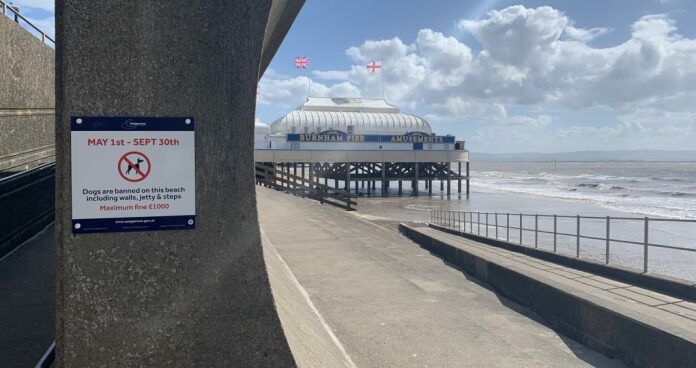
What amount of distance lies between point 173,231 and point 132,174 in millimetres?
373

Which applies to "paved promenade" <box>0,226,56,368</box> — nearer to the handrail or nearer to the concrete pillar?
the concrete pillar

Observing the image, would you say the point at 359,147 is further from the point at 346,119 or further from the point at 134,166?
the point at 134,166

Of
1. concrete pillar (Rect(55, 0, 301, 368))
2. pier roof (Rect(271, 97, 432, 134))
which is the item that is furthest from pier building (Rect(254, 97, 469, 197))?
concrete pillar (Rect(55, 0, 301, 368))

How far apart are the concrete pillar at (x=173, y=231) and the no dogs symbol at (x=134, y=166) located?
0.23 metres

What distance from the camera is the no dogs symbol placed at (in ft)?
8.26

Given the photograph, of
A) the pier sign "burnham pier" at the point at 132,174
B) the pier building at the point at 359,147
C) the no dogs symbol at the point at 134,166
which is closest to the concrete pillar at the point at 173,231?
the pier sign "burnham pier" at the point at 132,174

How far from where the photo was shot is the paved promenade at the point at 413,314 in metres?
4.84

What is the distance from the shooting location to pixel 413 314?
619 centimetres

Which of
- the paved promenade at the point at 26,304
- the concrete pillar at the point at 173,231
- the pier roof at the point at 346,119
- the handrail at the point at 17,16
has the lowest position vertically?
the paved promenade at the point at 26,304

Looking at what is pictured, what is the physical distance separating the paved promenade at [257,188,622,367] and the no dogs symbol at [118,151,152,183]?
1.93 m

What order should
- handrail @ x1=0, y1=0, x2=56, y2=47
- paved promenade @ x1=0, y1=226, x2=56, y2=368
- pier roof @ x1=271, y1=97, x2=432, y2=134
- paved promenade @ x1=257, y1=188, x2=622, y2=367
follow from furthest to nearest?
pier roof @ x1=271, y1=97, x2=432, y2=134 → handrail @ x1=0, y1=0, x2=56, y2=47 → paved promenade @ x1=257, y1=188, x2=622, y2=367 → paved promenade @ x1=0, y1=226, x2=56, y2=368

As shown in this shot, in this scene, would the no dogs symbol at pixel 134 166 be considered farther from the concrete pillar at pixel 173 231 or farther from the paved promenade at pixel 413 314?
the paved promenade at pixel 413 314

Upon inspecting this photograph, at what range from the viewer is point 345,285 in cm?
756

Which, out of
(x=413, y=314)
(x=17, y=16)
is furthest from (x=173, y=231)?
(x=17, y=16)
